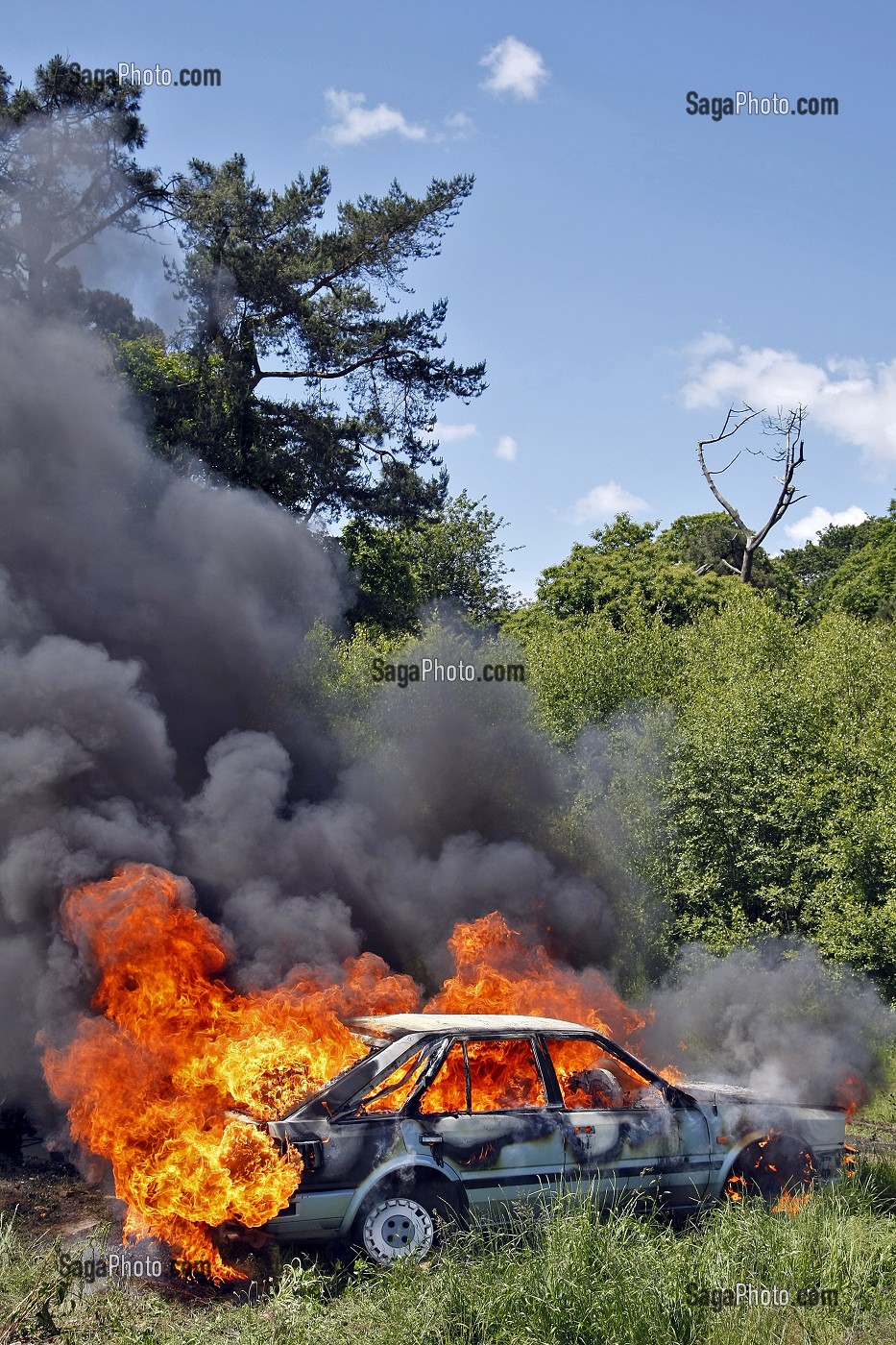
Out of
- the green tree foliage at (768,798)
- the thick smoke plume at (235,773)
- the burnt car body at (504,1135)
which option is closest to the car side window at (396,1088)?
the burnt car body at (504,1135)

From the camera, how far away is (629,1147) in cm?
701

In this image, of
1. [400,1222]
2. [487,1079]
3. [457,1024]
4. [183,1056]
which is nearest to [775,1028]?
[487,1079]

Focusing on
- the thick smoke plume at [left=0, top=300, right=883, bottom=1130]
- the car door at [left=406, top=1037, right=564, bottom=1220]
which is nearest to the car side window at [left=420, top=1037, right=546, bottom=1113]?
the car door at [left=406, top=1037, right=564, bottom=1220]

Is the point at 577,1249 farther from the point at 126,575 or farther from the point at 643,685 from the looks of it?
the point at 643,685

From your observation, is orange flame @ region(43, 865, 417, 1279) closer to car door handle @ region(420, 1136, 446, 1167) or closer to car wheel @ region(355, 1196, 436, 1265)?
car wheel @ region(355, 1196, 436, 1265)

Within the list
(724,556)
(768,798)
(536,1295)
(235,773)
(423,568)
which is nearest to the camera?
(536,1295)

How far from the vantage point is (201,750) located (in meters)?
13.9

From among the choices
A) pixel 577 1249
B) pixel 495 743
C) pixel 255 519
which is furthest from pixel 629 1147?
pixel 255 519

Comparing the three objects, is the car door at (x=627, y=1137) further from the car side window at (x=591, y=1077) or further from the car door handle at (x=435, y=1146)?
the car door handle at (x=435, y=1146)

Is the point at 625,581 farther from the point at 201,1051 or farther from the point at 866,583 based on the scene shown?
the point at 201,1051

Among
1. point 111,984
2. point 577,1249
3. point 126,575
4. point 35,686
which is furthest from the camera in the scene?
point 126,575

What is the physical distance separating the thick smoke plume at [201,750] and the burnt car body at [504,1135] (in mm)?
2767

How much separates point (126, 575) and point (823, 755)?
424 inches

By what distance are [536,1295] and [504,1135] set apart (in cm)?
125
